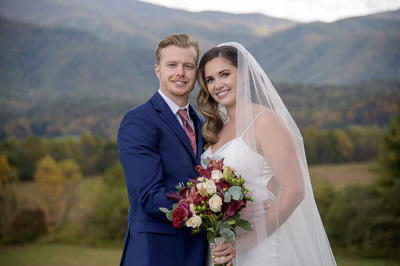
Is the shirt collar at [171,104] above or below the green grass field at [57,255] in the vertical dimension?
above

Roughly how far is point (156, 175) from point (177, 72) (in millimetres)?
872

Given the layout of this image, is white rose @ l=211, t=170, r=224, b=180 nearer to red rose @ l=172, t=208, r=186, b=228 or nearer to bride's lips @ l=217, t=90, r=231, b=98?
red rose @ l=172, t=208, r=186, b=228

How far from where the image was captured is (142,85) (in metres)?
12.7

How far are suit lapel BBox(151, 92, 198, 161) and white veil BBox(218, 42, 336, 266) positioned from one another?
40cm

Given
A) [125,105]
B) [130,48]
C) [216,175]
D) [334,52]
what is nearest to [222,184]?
[216,175]

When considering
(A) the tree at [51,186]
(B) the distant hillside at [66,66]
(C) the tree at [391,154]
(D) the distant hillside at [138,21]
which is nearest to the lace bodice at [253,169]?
(C) the tree at [391,154]

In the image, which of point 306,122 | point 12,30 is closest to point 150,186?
point 306,122

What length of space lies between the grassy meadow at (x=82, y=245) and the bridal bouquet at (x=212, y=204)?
7.44 m

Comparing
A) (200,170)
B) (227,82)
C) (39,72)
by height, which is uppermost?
(39,72)

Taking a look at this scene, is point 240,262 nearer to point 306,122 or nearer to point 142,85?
point 306,122

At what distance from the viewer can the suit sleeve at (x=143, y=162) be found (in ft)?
8.66

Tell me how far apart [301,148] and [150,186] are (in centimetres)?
122

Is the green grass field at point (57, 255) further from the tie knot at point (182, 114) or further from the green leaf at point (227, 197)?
the green leaf at point (227, 197)

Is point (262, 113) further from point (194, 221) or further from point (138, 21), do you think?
point (138, 21)
